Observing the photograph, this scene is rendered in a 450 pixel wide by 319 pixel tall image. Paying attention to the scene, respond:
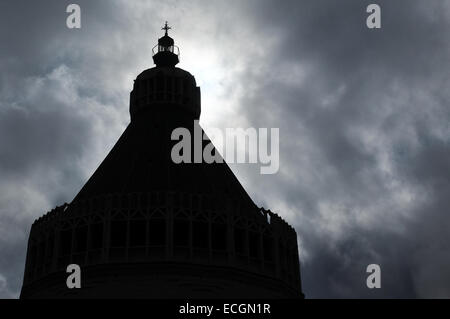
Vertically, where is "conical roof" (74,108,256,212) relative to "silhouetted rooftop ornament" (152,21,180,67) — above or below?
below

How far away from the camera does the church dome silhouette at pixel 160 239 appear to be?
3959 cm

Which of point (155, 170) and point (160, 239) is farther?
point (155, 170)

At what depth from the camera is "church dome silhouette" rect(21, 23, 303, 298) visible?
3959 centimetres

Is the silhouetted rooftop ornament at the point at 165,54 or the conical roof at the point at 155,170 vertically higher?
the silhouetted rooftop ornament at the point at 165,54

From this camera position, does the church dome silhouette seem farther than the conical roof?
No

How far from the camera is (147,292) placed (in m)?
39.2

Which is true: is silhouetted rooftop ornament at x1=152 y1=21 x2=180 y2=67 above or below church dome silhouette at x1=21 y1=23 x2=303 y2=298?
above

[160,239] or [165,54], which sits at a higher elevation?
[165,54]

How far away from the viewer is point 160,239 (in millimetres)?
40562

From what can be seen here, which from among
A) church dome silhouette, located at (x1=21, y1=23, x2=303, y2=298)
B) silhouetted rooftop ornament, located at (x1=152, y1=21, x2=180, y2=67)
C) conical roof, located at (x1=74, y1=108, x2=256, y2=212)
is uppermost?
silhouetted rooftop ornament, located at (x1=152, y1=21, x2=180, y2=67)

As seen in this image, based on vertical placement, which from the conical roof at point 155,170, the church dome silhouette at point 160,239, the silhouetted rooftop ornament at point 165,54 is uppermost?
the silhouetted rooftop ornament at point 165,54

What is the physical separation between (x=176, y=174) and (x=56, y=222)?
976 centimetres
